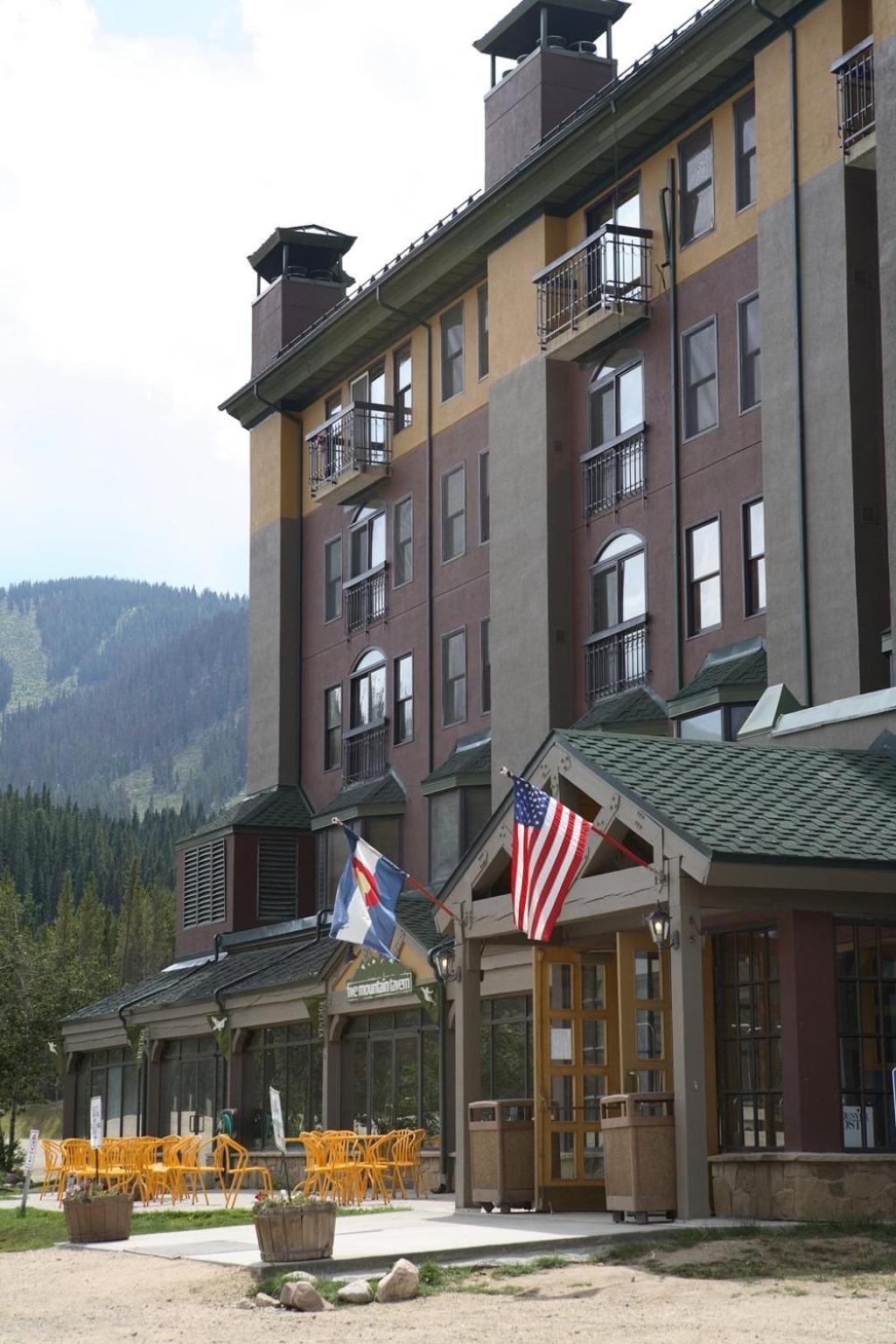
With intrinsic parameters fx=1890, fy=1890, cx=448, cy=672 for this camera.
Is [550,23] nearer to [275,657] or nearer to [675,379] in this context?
[675,379]

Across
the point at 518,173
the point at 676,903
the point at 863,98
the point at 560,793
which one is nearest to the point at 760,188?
the point at 863,98

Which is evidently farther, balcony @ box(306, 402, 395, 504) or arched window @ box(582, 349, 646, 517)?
balcony @ box(306, 402, 395, 504)

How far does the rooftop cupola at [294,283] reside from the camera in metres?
44.8

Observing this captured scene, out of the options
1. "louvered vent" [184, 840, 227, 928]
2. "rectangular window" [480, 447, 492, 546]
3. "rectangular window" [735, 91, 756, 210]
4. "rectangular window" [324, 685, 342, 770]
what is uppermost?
"rectangular window" [735, 91, 756, 210]

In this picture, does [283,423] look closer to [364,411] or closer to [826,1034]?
[364,411]

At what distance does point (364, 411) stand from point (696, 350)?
11.2 meters

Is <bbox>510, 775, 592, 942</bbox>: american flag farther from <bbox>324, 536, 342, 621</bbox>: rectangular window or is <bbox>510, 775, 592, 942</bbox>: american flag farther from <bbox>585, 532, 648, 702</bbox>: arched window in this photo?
<bbox>324, 536, 342, 621</bbox>: rectangular window

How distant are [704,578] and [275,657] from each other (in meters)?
16.2

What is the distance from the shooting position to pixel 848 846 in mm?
18062

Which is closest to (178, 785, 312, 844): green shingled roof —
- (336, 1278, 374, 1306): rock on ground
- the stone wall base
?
the stone wall base

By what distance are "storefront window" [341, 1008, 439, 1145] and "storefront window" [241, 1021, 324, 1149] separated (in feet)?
3.04

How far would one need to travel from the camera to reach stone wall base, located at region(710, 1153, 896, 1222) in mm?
16922

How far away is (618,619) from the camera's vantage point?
104ft

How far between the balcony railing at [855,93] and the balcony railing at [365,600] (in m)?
16.2
